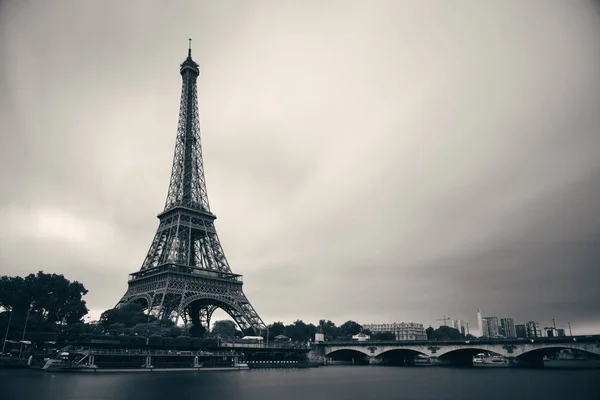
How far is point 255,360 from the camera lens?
87.4 meters

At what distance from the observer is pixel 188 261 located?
83250 mm

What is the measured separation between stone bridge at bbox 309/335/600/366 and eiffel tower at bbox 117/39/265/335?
30366 millimetres

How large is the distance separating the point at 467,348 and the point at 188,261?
61902 mm

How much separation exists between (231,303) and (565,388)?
58.8 m

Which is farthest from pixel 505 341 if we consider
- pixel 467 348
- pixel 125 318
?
pixel 125 318

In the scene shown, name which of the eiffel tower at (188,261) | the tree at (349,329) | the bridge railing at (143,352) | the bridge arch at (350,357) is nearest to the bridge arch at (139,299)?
the eiffel tower at (188,261)

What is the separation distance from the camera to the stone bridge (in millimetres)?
72375

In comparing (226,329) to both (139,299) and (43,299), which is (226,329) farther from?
(43,299)

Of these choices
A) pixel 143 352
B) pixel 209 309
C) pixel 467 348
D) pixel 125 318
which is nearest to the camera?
pixel 143 352

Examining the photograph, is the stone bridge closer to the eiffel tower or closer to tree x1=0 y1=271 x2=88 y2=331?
the eiffel tower

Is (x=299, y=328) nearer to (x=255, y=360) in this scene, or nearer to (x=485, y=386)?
(x=255, y=360)

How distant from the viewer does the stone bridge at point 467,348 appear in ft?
237

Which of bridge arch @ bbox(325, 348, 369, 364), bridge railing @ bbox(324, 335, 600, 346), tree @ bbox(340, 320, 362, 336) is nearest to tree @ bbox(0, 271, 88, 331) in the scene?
bridge railing @ bbox(324, 335, 600, 346)

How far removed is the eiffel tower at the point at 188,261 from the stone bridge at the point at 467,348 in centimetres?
3037
